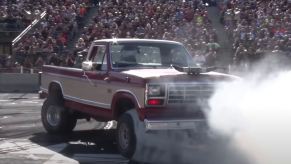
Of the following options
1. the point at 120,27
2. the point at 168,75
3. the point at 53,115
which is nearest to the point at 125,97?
the point at 168,75

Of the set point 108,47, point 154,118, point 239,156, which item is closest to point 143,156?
point 154,118

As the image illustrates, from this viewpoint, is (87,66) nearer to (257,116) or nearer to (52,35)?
(257,116)

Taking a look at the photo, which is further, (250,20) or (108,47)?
(250,20)

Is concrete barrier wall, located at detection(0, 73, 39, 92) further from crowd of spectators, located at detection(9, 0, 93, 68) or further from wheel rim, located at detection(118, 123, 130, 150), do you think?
wheel rim, located at detection(118, 123, 130, 150)

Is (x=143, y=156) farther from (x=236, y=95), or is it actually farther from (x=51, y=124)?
(x=51, y=124)

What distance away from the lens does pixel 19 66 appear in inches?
1056

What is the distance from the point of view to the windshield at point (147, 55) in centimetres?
1040

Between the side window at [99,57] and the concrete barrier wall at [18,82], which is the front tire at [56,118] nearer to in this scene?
the side window at [99,57]

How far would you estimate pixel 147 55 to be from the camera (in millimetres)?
10680

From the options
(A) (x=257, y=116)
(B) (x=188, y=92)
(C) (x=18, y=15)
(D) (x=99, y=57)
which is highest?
(C) (x=18, y=15)

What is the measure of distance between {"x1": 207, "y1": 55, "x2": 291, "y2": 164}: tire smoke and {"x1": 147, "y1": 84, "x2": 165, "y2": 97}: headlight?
2.63 ft

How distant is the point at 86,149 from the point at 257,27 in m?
15.3

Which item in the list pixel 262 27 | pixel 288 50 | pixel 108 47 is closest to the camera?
pixel 108 47

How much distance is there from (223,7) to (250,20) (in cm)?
284
